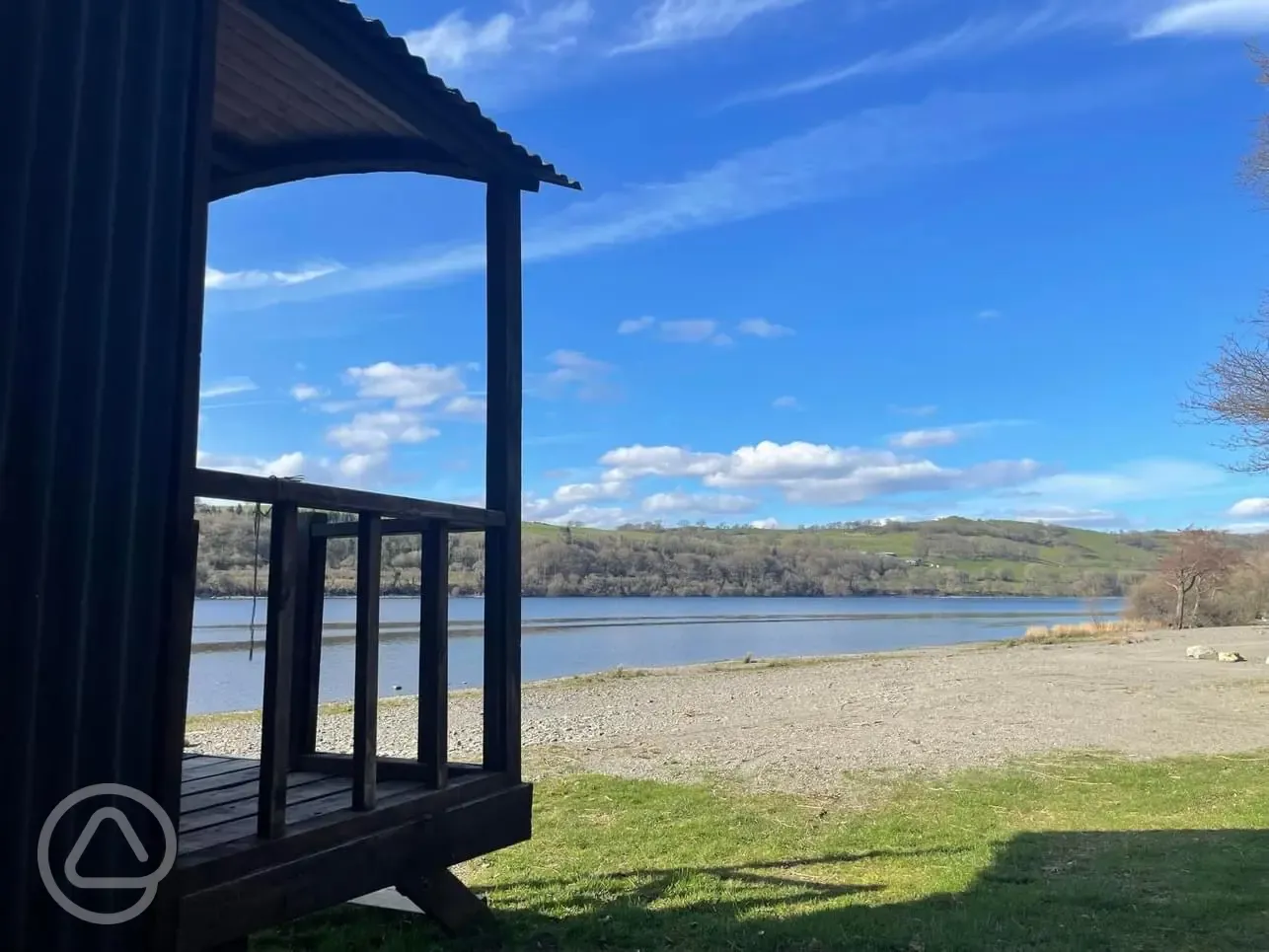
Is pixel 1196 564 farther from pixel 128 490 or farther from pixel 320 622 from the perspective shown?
pixel 128 490

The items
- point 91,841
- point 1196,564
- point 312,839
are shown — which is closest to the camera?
point 91,841

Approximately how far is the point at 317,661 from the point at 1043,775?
6.98 m

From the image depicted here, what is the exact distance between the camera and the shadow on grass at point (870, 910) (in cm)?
403

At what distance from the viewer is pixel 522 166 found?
4109 mm

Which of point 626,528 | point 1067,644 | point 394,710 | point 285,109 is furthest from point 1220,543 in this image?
point 626,528

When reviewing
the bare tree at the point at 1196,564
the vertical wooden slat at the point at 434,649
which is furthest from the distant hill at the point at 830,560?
the vertical wooden slat at the point at 434,649

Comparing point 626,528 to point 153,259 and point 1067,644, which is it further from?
point 153,259

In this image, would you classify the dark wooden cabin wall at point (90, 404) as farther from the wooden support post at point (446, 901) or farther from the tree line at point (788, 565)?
the tree line at point (788, 565)

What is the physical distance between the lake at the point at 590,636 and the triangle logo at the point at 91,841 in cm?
658

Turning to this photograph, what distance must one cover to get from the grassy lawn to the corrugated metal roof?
122 inches

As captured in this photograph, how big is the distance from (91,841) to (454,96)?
2.65m

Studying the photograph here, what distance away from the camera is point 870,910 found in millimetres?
4547

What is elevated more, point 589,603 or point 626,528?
point 626,528

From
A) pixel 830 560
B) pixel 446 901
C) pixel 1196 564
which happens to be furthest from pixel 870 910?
pixel 830 560
